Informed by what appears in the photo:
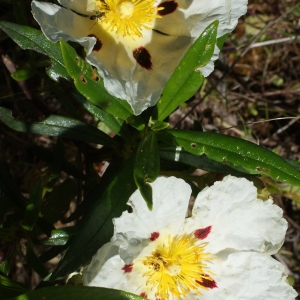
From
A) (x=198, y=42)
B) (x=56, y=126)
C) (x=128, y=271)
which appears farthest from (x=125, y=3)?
(x=128, y=271)

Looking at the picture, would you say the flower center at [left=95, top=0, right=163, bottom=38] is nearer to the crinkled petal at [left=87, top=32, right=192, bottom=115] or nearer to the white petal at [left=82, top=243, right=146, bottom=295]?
the crinkled petal at [left=87, top=32, right=192, bottom=115]

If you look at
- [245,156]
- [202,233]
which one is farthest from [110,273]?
[245,156]

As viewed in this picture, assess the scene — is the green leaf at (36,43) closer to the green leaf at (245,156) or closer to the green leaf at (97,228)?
the green leaf at (97,228)

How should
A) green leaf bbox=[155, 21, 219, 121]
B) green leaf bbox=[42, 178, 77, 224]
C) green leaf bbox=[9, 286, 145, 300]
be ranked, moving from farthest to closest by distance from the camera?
green leaf bbox=[42, 178, 77, 224] → green leaf bbox=[155, 21, 219, 121] → green leaf bbox=[9, 286, 145, 300]

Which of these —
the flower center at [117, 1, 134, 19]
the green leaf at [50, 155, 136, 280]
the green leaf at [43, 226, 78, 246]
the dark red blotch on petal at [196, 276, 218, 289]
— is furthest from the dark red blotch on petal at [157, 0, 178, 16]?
the dark red blotch on petal at [196, 276, 218, 289]

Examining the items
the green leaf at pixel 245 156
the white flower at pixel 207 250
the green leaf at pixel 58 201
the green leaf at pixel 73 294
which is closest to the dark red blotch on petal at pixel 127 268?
the white flower at pixel 207 250

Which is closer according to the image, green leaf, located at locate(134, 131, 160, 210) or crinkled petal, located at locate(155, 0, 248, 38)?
green leaf, located at locate(134, 131, 160, 210)

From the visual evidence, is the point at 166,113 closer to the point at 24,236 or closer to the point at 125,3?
the point at 125,3

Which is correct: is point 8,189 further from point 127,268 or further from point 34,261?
point 127,268
